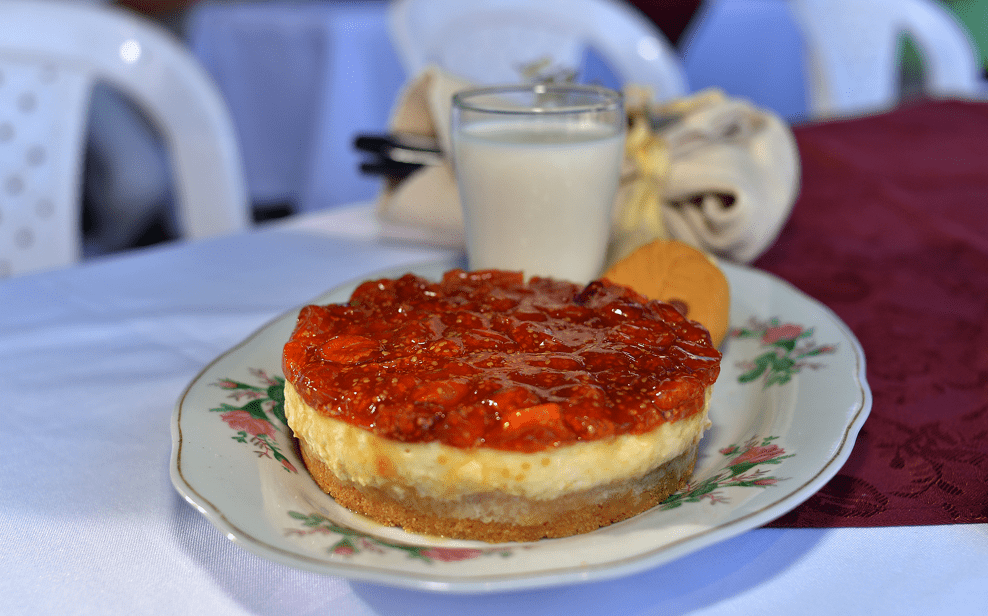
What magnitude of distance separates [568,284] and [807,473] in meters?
0.27

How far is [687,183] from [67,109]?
1042 mm

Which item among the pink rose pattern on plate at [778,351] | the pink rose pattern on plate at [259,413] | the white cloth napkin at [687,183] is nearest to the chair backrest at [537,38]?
the white cloth napkin at [687,183]

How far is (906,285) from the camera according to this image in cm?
88

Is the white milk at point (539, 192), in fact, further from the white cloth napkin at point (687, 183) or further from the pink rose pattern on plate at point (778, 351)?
the pink rose pattern on plate at point (778, 351)

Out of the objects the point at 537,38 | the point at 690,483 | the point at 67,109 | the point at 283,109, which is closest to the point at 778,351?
the point at 690,483

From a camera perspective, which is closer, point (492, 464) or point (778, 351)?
point (492, 464)

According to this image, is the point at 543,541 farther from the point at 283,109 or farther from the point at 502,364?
the point at 283,109

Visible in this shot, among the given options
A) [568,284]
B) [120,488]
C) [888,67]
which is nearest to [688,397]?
[568,284]

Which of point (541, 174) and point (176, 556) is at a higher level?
point (541, 174)

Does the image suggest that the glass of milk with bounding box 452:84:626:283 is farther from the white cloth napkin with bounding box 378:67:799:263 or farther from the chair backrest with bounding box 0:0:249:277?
the chair backrest with bounding box 0:0:249:277

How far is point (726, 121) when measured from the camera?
99 cm

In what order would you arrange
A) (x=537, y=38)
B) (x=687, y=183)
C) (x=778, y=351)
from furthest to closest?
1. (x=537, y=38)
2. (x=687, y=183)
3. (x=778, y=351)

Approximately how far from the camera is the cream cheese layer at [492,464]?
1.40 feet

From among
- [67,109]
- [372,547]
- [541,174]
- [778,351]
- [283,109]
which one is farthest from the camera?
[283,109]
